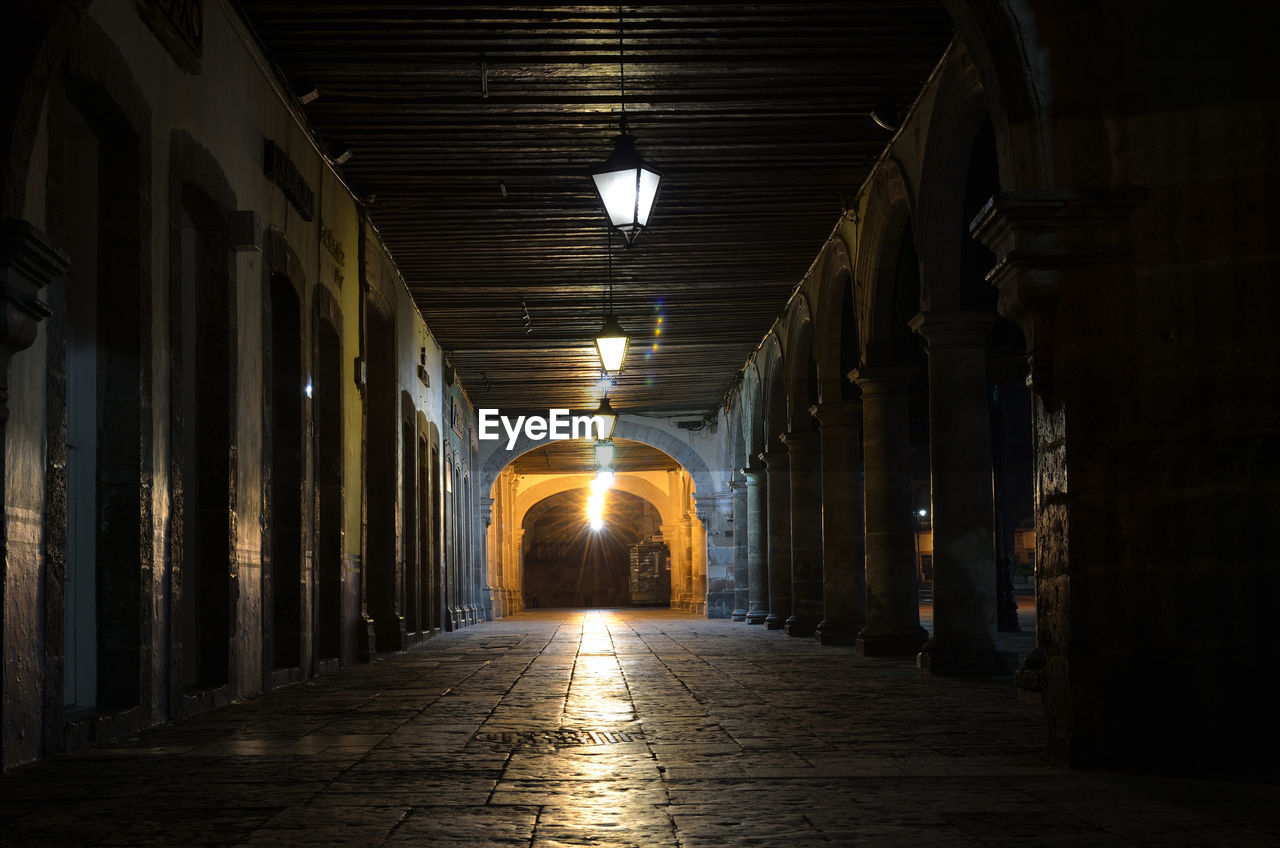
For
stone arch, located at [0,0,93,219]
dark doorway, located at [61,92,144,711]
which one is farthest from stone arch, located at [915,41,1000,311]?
stone arch, located at [0,0,93,219]

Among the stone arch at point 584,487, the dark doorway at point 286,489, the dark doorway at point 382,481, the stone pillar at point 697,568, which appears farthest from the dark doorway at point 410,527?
the stone arch at point 584,487

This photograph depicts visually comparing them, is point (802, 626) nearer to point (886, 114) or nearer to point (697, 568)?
point (886, 114)

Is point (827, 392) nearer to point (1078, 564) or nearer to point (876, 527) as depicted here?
point (876, 527)

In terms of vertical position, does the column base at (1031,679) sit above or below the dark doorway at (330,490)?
below

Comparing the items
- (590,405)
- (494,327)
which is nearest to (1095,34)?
(494,327)

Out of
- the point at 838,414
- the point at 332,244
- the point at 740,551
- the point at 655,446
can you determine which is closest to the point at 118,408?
the point at 332,244

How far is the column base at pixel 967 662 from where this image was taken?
31.2ft

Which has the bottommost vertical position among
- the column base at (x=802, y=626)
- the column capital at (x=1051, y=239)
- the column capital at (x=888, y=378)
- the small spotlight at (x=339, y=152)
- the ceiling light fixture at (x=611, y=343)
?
the column base at (x=802, y=626)

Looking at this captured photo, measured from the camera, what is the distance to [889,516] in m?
12.0

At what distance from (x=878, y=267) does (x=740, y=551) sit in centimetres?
1361

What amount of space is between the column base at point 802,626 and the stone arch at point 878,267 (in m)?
5.33

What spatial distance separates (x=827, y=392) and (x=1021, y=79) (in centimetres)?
933

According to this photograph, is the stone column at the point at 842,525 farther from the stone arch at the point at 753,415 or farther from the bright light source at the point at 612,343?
the stone arch at the point at 753,415

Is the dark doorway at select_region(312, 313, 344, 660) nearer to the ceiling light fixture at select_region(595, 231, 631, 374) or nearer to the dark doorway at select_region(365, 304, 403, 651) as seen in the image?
the dark doorway at select_region(365, 304, 403, 651)
